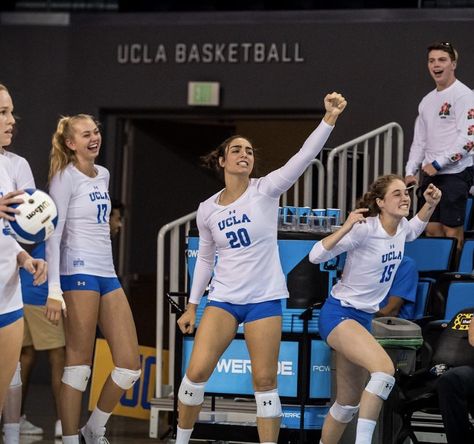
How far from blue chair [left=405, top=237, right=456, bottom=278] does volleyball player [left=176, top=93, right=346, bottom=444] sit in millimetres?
2436

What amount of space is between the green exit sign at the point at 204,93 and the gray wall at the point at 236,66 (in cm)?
8

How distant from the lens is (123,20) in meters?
11.1

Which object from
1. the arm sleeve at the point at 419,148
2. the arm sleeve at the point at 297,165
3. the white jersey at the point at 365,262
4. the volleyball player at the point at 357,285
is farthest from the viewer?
the arm sleeve at the point at 419,148

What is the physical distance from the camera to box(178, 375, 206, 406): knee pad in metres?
6.32

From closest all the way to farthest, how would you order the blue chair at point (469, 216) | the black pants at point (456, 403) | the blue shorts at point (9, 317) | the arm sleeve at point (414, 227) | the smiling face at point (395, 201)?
the blue shorts at point (9, 317) < the black pants at point (456, 403) < the smiling face at point (395, 201) < the arm sleeve at point (414, 227) < the blue chair at point (469, 216)

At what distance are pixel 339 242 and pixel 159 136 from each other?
5.43 metres

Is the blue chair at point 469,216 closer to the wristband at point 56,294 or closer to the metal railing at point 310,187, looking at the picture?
the metal railing at point 310,187

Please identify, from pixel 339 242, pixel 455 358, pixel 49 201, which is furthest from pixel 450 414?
pixel 49 201

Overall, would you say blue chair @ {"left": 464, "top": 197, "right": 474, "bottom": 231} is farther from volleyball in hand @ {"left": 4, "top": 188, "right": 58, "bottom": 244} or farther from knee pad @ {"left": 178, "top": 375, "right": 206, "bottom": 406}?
volleyball in hand @ {"left": 4, "top": 188, "right": 58, "bottom": 244}

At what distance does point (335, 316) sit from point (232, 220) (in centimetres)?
89

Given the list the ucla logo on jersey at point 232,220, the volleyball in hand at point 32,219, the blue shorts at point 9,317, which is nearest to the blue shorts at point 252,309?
the ucla logo on jersey at point 232,220

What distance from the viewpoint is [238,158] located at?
6.39 metres

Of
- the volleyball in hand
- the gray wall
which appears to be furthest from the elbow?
the gray wall

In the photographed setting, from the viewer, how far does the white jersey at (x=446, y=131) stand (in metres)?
8.48
